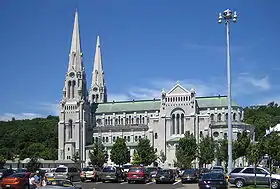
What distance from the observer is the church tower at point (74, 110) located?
444 feet

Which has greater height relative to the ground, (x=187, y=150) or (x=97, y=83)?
(x=97, y=83)

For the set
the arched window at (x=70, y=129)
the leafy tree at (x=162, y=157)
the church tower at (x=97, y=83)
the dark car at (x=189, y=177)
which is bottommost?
the leafy tree at (x=162, y=157)

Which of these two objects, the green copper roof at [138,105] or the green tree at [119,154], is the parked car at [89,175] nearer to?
the green tree at [119,154]

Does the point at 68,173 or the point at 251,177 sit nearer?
the point at 251,177

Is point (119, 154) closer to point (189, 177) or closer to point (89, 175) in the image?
point (89, 175)

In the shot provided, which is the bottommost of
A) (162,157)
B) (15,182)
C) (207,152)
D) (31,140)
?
(162,157)

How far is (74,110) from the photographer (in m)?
138

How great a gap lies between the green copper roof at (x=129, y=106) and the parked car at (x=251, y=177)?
100724mm

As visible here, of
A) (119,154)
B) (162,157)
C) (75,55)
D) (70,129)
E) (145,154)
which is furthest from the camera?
(75,55)

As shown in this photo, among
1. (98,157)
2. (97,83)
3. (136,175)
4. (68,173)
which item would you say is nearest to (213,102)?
(98,157)

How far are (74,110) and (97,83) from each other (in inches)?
1042

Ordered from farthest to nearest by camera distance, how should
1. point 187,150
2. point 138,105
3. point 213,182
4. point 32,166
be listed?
point 138,105 < point 187,150 < point 32,166 < point 213,182

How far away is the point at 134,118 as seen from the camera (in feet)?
468

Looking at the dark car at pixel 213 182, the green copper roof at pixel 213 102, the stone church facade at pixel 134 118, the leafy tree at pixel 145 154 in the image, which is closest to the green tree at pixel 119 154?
the leafy tree at pixel 145 154
